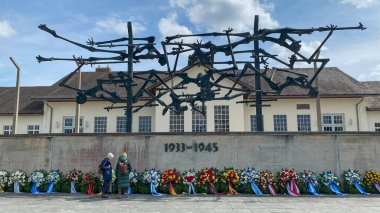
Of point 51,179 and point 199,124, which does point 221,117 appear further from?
point 51,179

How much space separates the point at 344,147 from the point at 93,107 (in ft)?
65.7

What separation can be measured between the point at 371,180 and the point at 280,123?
44.8 feet

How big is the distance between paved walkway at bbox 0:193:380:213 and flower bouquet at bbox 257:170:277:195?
69 centimetres

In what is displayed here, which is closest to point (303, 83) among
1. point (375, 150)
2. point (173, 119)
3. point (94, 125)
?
point (375, 150)

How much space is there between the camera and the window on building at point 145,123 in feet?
89.6

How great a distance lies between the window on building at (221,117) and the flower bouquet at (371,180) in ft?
41.1

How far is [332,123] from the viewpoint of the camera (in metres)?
27.1

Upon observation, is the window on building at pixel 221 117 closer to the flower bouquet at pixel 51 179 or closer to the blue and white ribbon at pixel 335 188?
the blue and white ribbon at pixel 335 188

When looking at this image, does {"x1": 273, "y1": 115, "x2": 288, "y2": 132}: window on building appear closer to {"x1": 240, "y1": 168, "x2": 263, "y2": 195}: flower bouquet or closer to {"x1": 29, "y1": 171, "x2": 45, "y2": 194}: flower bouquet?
{"x1": 240, "y1": 168, "x2": 263, "y2": 195}: flower bouquet

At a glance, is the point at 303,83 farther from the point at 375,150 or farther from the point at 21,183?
the point at 21,183

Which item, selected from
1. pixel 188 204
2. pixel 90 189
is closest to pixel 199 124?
pixel 90 189

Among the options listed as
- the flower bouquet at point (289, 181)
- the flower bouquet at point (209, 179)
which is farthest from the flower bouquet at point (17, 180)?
the flower bouquet at point (289, 181)

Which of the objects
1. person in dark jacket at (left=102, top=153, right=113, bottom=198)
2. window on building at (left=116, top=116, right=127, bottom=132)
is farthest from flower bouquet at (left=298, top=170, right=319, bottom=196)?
window on building at (left=116, top=116, right=127, bottom=132)

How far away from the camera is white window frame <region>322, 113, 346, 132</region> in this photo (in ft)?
88.4
